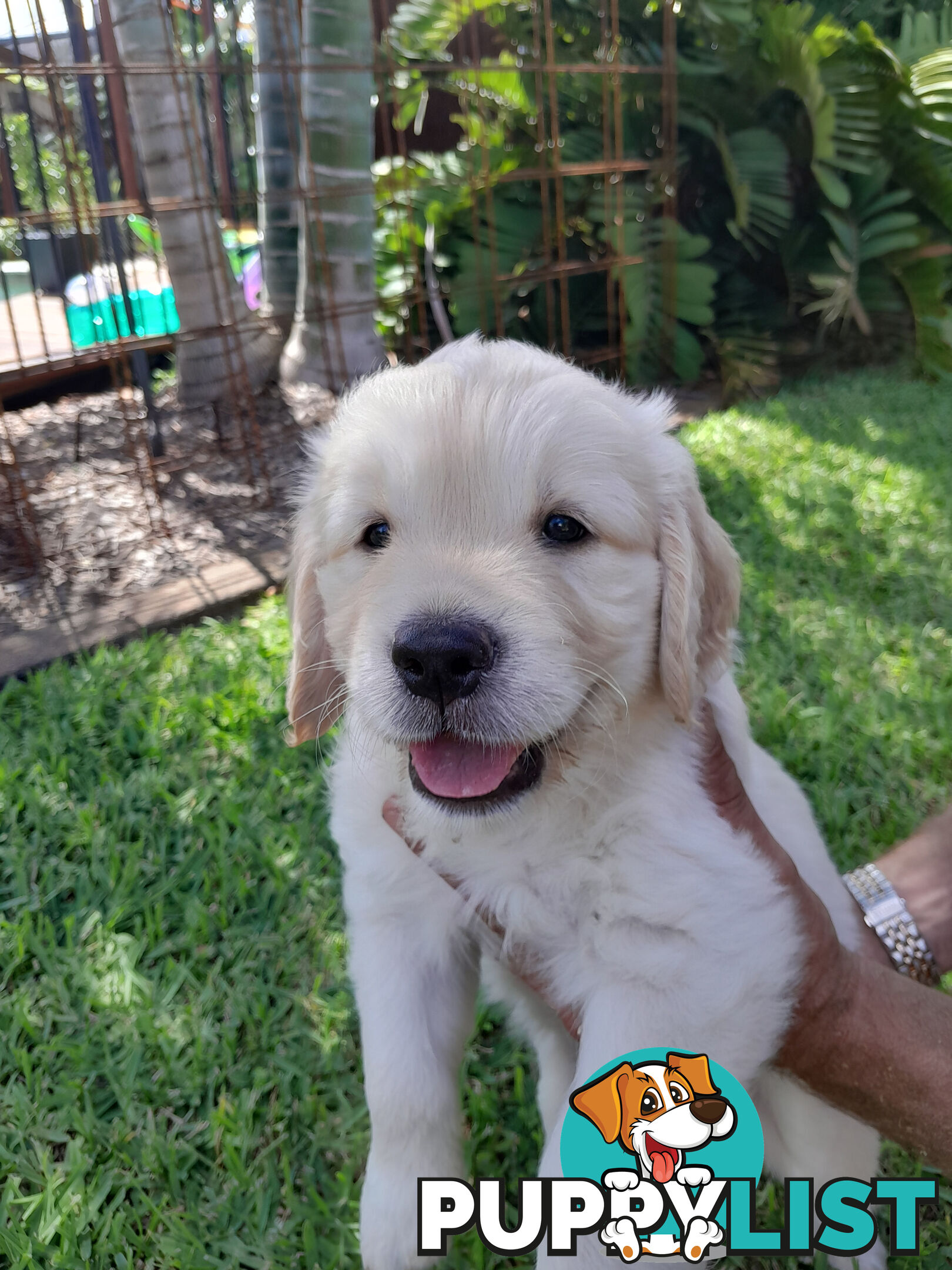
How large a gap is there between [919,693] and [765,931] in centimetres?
228

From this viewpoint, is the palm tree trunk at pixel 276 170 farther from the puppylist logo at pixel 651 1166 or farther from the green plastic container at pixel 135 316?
the puppylist logo at pixel 651 1166

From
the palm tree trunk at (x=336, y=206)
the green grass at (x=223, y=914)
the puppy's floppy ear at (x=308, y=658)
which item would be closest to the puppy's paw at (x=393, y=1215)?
the green grass at (x=223, y=914)

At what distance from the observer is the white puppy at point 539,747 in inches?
65.6

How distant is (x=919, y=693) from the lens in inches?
145

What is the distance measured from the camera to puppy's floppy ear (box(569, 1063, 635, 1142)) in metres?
1.63

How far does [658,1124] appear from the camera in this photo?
166 cm

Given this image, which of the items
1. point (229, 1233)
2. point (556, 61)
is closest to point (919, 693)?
point (229, 1233)

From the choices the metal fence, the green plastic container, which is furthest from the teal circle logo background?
the green plastic container

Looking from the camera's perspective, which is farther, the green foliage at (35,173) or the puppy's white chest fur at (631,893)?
the green foliage at (35,173)

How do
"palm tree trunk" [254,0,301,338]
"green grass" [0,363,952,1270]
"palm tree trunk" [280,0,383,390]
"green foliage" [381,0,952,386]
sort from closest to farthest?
1. "green grass" [0,363,952,1270]
2. "palm tree trunk" [280,0,383,390]
3. "palm tree trunk" [254,0,301,338]
4. "green foliage" [381,0,952,386]

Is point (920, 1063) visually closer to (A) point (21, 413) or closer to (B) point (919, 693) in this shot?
(B) point (919, 693)

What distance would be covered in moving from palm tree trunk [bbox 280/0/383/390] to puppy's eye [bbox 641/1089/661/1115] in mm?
5155

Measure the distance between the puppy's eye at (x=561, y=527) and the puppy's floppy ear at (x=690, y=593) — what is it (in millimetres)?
221

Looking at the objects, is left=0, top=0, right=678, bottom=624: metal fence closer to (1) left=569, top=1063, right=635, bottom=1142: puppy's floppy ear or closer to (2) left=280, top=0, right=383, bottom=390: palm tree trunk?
(2) left=280, top=0, right=383, bottom=390: palm tree trunk
